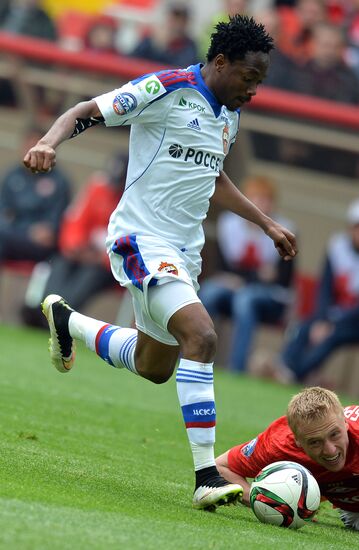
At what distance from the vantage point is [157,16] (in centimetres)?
1927

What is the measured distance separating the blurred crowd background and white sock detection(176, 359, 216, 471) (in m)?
7.54

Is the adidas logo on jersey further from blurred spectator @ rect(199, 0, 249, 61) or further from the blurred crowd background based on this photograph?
blurred spectator @ rect(199, 0, 249, 61)

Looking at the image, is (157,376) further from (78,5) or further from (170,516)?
(78,5)

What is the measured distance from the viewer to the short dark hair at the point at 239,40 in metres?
6.17

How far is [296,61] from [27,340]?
16.3 feet

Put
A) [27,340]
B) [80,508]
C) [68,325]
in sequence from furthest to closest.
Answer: [27,340] < [68,325] < [80,508]

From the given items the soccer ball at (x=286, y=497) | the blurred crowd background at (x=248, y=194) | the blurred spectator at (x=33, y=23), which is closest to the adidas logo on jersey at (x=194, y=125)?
the soccer ball at (x=286, y=497)

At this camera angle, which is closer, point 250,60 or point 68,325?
point 250,60

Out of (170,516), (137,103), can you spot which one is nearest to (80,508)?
(170,516)

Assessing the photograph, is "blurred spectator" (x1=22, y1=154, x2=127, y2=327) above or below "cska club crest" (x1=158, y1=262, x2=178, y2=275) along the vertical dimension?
below

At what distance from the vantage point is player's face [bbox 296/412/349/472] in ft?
18.0

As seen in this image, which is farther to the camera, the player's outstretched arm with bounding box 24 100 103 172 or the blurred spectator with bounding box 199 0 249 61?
the blurred spectator with bounding box 199 0 249 61

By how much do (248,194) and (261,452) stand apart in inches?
302

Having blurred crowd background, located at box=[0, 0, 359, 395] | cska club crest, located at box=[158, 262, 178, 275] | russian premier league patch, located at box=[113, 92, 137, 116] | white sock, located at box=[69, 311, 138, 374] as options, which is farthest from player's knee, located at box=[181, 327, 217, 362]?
blurred crowd background, located at box=[0, 0, 359, 395]
